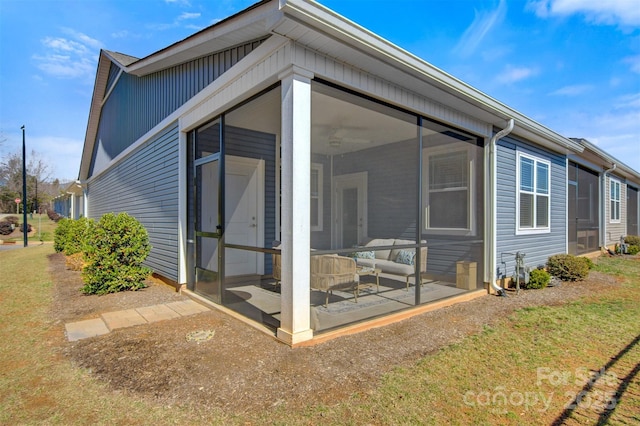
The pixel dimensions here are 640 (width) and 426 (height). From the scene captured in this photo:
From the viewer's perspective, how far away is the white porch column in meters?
2.95

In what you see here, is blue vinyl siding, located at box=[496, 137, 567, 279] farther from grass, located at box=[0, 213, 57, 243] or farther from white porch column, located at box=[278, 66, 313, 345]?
grass, located at box=[0, 213, 57, 243]

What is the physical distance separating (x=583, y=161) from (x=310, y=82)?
9.62 metres

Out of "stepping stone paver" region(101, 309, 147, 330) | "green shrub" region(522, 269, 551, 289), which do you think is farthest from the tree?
"green shrub" region(522, 269, 551, 289)

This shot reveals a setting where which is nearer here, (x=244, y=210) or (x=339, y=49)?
(x=339, y=49)

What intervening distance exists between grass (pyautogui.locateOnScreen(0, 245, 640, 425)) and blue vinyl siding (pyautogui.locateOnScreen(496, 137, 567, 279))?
79.5 inches

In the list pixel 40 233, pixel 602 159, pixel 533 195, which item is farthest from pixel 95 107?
pixel 602 159

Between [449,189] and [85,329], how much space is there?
19.0 feet

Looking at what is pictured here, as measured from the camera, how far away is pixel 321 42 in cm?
292

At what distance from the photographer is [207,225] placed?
501cm

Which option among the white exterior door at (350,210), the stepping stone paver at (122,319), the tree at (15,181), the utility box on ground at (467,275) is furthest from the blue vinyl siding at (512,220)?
the tree at (15,181)

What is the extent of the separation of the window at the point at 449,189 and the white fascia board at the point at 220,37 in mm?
3941

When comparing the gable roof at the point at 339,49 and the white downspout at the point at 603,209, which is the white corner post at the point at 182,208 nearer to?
the gable roof at the point at 339,49

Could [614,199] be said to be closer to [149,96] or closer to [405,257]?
[405,257]

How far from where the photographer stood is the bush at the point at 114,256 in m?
5.25
